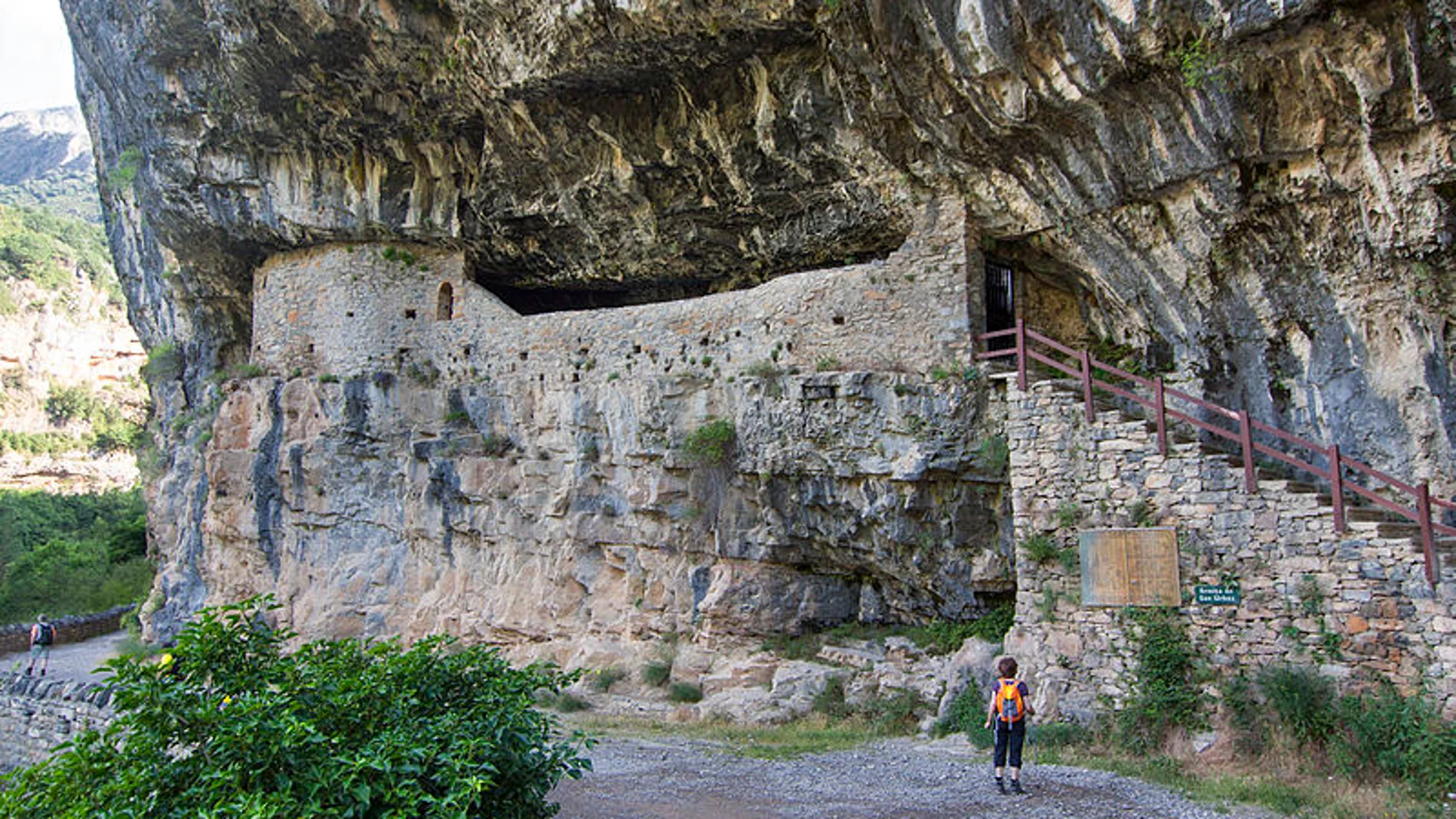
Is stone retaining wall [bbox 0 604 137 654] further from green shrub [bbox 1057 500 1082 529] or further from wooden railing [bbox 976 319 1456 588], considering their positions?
green shrub [bbox 1057 500 1082 529]

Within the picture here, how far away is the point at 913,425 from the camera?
39.0ft

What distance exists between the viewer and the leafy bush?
532 centimetres

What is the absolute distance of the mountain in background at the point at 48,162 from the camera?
79.2 metres

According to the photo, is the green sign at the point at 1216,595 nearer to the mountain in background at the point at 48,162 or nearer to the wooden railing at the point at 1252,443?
the wooden railing at the point at 1252,443

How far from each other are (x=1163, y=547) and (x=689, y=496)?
6.87 meters

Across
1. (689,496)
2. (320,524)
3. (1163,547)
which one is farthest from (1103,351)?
(320,524)

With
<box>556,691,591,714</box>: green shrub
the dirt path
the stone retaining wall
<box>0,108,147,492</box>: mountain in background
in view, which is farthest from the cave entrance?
<box>0,108,147,492</box>: mountain in background

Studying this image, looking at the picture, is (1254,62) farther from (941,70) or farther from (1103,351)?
(1103,351)

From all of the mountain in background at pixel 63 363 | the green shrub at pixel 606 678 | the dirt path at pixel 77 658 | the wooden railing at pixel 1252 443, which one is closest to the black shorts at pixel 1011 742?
the wooden railing at pixel 1252 443

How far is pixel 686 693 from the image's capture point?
12703 millimetres

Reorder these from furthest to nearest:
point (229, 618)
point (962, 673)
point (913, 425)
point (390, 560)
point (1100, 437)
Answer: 1. point (390, 560)
2. point (913, 425)
3. point (962, 673)
4. point (1100, 437)
5. point (229, 618)

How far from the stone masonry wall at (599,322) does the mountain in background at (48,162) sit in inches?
2842

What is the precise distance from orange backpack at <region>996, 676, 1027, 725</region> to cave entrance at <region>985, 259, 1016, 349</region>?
6.45 m

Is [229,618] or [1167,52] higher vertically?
[1167,52]
